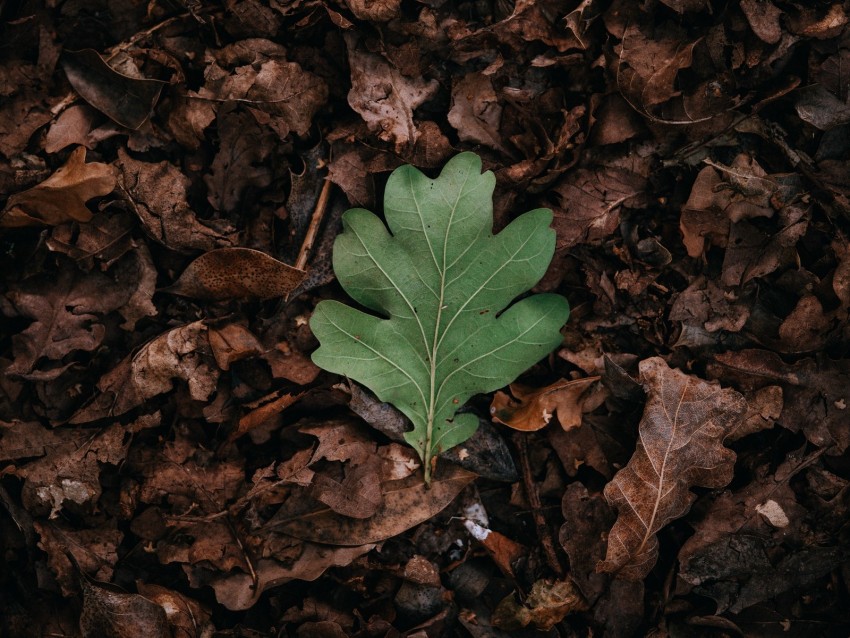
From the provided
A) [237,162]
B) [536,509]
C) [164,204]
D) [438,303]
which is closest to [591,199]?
[438,303]

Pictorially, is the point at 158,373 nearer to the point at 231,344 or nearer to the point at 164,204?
the point at 231,344

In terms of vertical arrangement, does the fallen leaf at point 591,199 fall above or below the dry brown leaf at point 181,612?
above

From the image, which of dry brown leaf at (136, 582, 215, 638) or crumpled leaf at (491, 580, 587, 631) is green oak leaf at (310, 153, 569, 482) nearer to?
crumpled leaf at (491, 580, 587, 631)

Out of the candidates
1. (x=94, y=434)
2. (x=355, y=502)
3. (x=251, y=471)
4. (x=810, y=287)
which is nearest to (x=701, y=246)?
(x=810, y=287)

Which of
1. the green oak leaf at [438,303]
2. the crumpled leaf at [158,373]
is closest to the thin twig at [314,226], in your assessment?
the green oak leaf at [438,303]

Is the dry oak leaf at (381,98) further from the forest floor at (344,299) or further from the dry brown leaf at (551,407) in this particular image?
the dry brown leaf at (551,407)

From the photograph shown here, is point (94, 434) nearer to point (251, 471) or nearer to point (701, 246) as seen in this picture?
point (251, 471)
